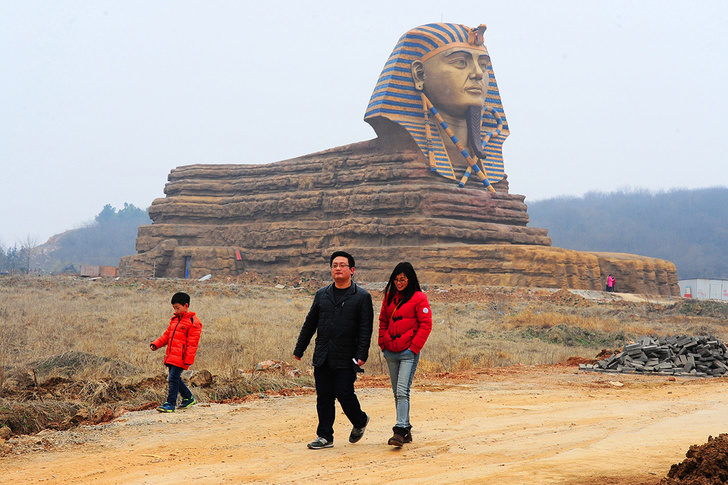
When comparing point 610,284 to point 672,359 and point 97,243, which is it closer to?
point 672,359

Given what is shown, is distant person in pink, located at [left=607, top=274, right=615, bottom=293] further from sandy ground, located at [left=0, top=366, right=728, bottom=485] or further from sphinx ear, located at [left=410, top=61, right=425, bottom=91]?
sandy ground, located at [left=0, top=366, right=728, bottom=485]

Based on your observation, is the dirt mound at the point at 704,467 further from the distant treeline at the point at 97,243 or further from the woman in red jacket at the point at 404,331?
the distant treeline at the point at 97,243

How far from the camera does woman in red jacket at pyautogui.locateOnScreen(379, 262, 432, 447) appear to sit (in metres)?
5.99

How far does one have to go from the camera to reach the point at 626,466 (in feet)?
15.5

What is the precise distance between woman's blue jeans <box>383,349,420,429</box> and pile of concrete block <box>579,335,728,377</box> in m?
7.89

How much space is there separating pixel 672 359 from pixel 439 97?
26617mm

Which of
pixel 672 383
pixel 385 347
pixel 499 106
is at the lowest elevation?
pixel 672 383

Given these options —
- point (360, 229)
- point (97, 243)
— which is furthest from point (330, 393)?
point (97, 243)

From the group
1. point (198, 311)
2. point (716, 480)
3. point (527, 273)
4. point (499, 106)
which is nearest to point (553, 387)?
point (716, 480)

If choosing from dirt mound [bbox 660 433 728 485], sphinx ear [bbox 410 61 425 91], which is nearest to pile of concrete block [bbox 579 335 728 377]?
dirt mound [bbox 660 433 728 485]

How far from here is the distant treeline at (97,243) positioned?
12950cm

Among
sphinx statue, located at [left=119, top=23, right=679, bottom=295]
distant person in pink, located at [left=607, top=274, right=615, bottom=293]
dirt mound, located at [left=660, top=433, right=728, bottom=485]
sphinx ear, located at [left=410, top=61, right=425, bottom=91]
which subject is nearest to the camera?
dirt mound, located at [left=660, top=433, right=728, bottom=485]

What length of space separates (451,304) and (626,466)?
22145 millimetres

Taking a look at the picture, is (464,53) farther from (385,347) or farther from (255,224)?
(385,347)
